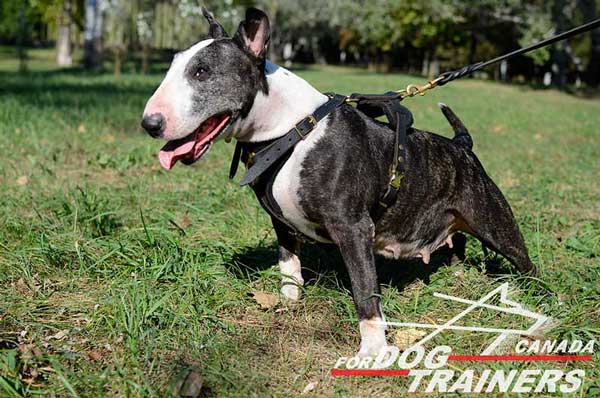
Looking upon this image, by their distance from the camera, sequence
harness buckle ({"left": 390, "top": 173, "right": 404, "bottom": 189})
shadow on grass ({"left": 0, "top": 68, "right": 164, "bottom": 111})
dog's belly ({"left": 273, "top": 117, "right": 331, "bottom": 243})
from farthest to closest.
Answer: shadow on grass ({"left": 0, "top": 68, "right": 164, "bottom": 111}) → harness buckle ({"left": 390, "top": 173, "right": 404, "bottom": 189}) → dog's belly ({"left": 273, "top": 117, "right": 331, "bottom": 243})

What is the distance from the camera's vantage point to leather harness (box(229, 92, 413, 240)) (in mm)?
2857

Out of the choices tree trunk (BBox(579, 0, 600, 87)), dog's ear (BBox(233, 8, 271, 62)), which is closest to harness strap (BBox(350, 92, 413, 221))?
dog's ear (BBox(233, 8, 271, 62))

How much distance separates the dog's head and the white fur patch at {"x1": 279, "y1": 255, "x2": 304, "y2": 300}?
91 cm

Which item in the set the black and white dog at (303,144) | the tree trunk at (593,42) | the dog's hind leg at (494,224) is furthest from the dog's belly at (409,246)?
the tree trunk at (593,42)

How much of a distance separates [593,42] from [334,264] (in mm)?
23679

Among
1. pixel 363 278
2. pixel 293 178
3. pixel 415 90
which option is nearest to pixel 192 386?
pixel 363 278

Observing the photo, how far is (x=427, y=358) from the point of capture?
277 cm

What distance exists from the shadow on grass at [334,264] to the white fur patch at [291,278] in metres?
0.10

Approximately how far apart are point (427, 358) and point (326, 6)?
4340 centimetres

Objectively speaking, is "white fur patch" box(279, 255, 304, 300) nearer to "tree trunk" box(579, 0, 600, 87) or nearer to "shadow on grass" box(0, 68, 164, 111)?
"shadow on grass" box(0, 68, 164, 111)

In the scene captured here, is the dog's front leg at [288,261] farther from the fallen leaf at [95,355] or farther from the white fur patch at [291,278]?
the fallen leaf at [95,355]

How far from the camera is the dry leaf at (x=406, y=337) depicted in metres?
2.92

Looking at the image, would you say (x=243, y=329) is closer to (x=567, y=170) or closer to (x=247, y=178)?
(x=247, y=178)

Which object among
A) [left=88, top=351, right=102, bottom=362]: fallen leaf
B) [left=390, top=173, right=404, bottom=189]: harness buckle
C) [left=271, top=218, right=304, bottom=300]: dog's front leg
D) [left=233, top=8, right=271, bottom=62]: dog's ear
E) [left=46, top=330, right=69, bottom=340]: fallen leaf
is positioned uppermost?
[left=233, top=8, right=271, bottom=62]: dog's ear
